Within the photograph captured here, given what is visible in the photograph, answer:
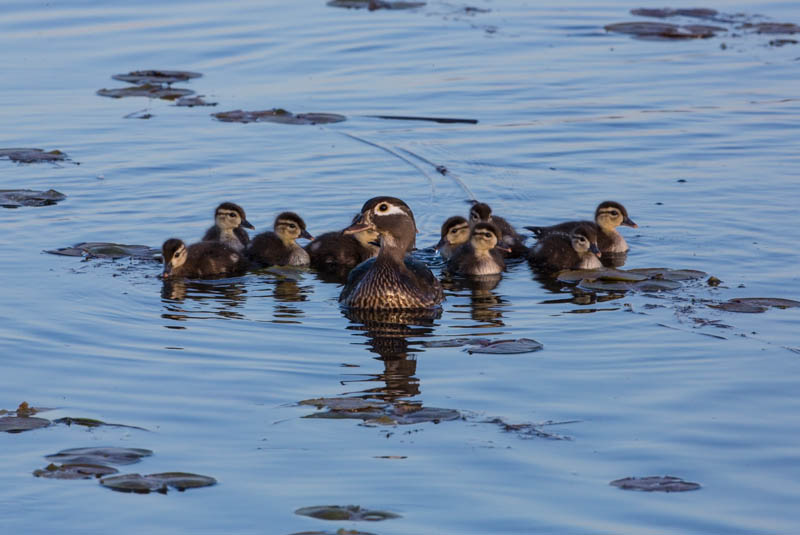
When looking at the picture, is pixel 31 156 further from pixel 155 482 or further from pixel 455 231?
pixel 155 482

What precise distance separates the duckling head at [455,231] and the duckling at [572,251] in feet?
2.51

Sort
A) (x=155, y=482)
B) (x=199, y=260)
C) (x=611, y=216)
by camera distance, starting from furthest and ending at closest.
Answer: (x=611, y=216)
(x=199, y=260)
(x=155, y=482)

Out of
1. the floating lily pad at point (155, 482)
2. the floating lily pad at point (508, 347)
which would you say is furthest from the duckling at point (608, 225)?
the floating lily pad at point (155, 482)

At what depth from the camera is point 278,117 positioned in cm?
1736

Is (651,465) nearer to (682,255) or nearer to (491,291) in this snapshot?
(491,291)

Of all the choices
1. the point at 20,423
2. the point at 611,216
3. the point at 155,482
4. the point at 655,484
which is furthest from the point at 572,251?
the point at 155,482

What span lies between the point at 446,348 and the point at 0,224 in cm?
564

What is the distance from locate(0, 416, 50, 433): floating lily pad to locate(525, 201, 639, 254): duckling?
6.40 m

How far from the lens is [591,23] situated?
24.0 m

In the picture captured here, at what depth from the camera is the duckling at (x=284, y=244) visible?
42.1 ft

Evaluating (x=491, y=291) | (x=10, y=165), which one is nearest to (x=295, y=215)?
(x=491, y=291)

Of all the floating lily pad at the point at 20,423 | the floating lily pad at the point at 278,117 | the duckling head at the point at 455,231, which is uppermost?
the floating lily pad at the point at 278,117

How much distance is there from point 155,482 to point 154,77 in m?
13.0

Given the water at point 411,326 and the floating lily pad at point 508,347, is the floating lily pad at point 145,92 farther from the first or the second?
the floating lily pad at point 508,347
